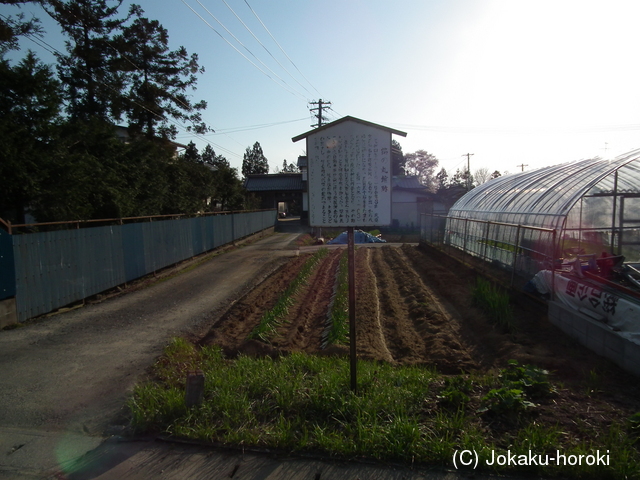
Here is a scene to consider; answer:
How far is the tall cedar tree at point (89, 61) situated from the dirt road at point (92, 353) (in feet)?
37.3

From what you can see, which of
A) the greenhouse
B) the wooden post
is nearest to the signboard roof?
the wooden post

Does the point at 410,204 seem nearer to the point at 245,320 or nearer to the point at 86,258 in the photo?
the point at 86,258

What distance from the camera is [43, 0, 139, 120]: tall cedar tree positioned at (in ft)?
58.9

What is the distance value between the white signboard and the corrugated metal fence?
642 cm

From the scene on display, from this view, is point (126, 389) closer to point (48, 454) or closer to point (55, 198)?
point (48, 454)

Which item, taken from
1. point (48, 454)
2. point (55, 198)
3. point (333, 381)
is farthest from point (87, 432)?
point (55, 198)

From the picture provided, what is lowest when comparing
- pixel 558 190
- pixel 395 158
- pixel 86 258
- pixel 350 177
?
pixel 86 258

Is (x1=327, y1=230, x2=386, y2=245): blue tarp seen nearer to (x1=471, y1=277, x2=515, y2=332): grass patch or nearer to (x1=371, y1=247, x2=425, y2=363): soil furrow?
(x1=371, y1=247, x2=425, y2=363): soil furrow

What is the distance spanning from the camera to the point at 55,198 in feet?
36.6

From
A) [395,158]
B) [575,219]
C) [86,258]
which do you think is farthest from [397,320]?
[86,258]

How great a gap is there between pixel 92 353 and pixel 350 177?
4880 millimetres

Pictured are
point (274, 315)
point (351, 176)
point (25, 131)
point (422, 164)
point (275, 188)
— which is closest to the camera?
point (351, 176)

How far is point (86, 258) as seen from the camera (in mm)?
10117

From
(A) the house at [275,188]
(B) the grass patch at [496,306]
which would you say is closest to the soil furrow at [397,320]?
(B) the grass patch at [496,306]
